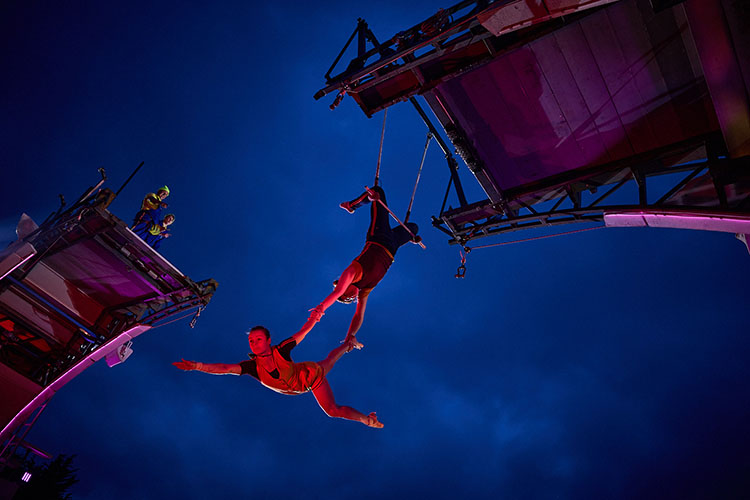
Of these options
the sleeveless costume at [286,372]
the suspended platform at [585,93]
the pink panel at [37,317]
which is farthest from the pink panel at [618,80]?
the pink panel at [37,317]

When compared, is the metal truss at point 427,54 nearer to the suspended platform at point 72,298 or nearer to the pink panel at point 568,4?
the pink panel at point 568,4

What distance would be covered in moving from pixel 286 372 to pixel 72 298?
10261 mm

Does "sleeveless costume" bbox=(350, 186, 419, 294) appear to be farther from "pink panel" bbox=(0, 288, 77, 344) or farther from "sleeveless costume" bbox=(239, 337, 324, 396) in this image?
"pink panel" bbox=(0, 288, 77, 344)

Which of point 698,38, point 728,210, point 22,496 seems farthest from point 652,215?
point 22,496

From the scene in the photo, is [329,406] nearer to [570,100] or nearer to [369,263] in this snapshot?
[369,263]

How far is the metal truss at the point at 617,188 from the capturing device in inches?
239

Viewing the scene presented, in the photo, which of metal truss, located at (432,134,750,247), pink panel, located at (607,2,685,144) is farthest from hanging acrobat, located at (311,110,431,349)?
pink panel, located at (607,2,685,144)

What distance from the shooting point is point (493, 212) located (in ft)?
29.2

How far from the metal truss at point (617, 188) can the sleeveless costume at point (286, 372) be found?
16.0 feet

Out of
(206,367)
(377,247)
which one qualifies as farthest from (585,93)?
(206,367)

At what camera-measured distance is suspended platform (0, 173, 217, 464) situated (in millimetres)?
10367

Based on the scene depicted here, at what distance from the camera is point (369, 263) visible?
6.76 meters

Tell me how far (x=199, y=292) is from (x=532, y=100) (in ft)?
29.7

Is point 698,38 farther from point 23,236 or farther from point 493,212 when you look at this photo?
point 23,236
